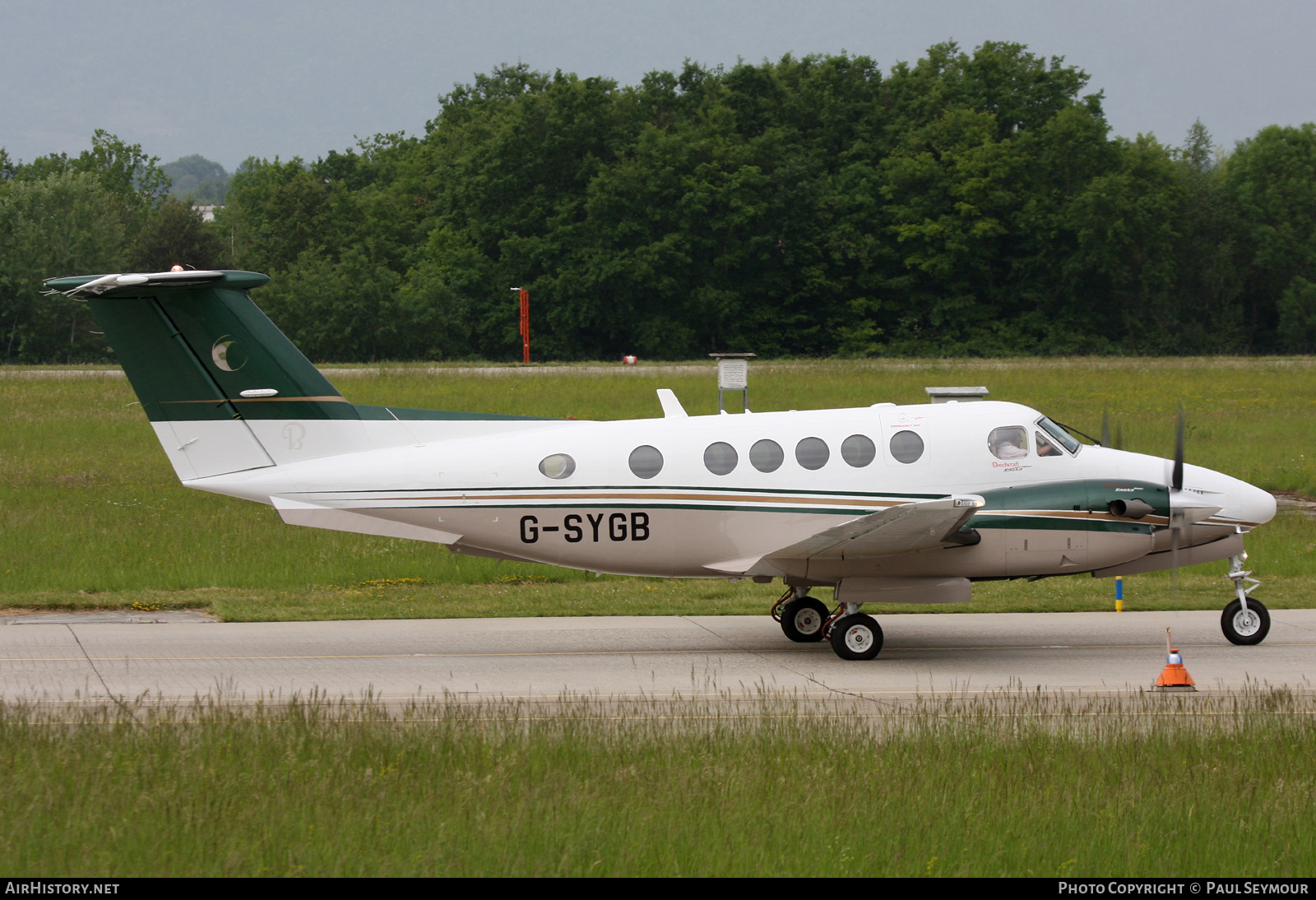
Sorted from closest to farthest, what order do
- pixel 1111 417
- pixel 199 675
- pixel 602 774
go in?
pixel 602 774
pixel 199 675
pixel 1111 417

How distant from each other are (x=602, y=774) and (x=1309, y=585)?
14115 mm

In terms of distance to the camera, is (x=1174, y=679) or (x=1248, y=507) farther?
(x=1248, y=507)

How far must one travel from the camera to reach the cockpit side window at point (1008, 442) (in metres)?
14.2

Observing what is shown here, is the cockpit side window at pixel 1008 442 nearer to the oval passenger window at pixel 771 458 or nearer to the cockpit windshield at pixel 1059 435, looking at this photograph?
the cockpit windshield at pixel 1059 435

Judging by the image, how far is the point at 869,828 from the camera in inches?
298

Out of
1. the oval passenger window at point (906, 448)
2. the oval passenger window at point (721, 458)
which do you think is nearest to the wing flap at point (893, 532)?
the oval passenger window at point (906, 448)

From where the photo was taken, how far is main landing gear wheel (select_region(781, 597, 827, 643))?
49.6 ft

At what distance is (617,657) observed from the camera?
14.1m

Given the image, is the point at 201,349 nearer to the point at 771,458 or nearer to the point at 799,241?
the point at 771,458

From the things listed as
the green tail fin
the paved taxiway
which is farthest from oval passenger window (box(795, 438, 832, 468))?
the green tail fin

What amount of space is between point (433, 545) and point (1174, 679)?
1422 cm

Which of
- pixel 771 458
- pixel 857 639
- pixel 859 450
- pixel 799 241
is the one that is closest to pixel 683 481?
pixel 771 458

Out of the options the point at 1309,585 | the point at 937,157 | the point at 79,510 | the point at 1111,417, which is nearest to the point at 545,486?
the point at 1309,585

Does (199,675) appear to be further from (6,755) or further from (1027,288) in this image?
(1027,288)
